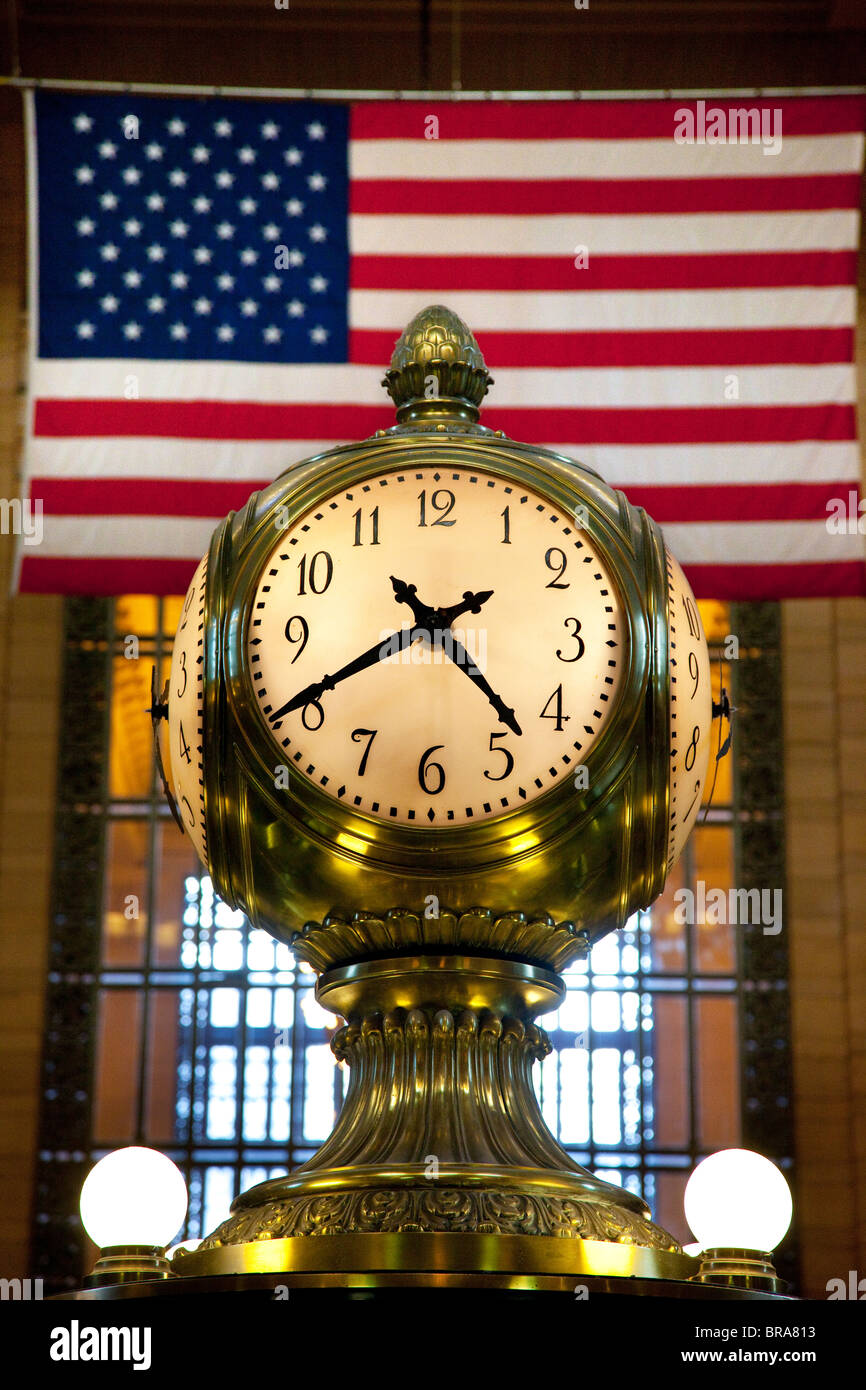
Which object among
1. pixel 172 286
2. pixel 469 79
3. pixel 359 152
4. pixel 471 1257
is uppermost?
pixel 469 79

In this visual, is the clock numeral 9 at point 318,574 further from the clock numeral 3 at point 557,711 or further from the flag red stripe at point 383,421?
the flag red stripe at point 383,421

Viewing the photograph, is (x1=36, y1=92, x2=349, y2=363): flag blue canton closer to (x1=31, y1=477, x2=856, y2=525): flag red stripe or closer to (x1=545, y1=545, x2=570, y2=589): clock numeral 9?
(x1=31, y1=477, x2=856, y2=525): flag red stripe

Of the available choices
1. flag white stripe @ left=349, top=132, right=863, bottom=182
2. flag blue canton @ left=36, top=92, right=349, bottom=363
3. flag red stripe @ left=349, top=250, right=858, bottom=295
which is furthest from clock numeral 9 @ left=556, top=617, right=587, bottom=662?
flag white stripe @ left=349, top=132, right=863, bottom=182

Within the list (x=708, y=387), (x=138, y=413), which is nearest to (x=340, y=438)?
(x=138, y=413)

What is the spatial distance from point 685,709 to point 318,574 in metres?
0.23

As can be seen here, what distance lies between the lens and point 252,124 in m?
6.76

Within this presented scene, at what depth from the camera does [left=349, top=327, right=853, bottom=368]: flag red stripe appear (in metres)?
5.84

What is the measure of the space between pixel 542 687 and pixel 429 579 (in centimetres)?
9

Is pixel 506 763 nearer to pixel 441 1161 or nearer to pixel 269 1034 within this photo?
pixel 441 1161

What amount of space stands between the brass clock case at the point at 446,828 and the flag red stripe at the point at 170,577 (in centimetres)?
458

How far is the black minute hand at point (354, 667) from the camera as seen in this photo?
107 cm

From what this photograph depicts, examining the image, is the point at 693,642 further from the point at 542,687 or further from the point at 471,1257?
the point at 471,1257

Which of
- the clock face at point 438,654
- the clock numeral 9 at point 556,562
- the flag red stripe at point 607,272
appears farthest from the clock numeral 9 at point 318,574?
the flag red stripe at point 607,272

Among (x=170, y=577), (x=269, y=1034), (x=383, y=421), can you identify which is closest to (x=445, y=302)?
(x=383, y=421)
